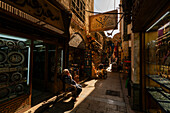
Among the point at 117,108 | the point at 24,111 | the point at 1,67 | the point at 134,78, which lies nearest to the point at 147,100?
the point at 134,78

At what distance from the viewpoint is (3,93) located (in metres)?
2.55

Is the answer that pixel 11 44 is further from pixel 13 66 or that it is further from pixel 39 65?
pixel 39 65

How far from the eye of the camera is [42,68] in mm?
4938

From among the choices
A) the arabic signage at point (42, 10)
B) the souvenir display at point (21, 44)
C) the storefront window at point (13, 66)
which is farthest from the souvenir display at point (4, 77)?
the arabic signage at point (42, 10)

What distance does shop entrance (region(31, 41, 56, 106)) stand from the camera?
177 inches

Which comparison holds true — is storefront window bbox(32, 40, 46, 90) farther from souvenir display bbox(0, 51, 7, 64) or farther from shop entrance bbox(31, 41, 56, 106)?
souvenir display bbox(0, 51, 7, 64)

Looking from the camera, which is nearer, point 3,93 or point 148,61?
point 3,93

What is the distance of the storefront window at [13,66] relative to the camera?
8.45 ft

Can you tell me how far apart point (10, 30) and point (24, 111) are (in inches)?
128

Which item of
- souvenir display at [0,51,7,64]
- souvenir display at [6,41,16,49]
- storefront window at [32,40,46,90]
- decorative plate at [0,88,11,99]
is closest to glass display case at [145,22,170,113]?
decorative plate at [0,88,11,99]

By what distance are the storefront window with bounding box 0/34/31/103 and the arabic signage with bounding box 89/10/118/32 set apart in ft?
16.9

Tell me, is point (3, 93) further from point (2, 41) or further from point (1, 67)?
point (2, 41)

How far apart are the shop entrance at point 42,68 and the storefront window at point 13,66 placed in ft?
4.28

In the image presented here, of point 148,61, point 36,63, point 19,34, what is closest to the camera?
point 19,34
